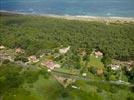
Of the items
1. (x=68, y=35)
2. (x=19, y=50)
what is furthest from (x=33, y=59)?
(x=68, y=35)

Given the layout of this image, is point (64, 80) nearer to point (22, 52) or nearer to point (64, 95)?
point (64, 95)

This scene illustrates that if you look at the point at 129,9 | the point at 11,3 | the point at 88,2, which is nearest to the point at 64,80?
the point at 129,9

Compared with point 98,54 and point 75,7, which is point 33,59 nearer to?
point 98,54

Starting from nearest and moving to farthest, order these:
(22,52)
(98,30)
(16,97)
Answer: (16,97) → (22,52) → (98,30)

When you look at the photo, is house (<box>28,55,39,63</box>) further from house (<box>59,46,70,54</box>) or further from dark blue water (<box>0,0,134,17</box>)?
dark blue water (<box>0,0,134,17</box>)

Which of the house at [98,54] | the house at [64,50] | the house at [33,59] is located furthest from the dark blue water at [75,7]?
the house at [33,59]

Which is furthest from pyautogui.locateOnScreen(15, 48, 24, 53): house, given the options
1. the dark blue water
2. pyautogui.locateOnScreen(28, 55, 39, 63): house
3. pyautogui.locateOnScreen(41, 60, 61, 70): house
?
the dark blue water
